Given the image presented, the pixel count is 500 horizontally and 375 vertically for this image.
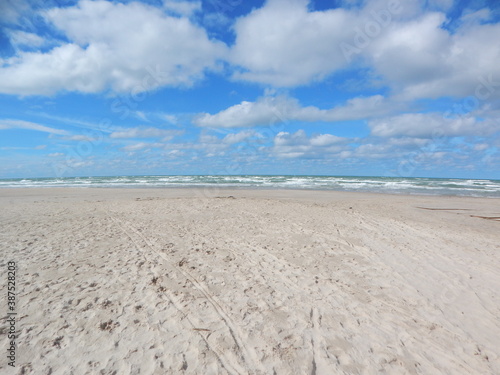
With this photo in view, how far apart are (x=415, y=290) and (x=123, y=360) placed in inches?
223

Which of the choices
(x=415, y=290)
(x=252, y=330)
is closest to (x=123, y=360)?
(x=252, y=330)

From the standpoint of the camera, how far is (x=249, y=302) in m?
5.00

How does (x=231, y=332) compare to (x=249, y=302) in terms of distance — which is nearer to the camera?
(x=231, y=332)

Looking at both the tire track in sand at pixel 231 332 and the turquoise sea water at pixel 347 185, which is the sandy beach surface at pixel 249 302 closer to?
the tire track in sand at pixel 231 332

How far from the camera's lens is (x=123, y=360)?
3516 millimetres

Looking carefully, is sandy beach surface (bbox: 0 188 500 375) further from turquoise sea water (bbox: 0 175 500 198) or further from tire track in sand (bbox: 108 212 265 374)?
turquoise sea water (bbox: 0 175 500 198)

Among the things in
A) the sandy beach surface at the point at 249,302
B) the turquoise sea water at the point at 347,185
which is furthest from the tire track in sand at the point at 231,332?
the turquoise sea water at the point at 347,185

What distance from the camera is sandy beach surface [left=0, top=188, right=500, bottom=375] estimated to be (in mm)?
3623

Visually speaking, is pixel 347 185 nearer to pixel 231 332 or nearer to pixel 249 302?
pixel 249 302

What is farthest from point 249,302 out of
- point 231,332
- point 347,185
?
point 347,185

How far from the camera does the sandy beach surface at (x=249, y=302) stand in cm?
362

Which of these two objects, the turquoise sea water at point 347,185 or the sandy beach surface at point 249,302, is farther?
the turquoise sea water at point 347,185

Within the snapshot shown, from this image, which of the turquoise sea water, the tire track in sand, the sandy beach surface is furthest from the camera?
the turquoise sea water

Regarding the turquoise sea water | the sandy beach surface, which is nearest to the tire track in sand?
the sandy beach surface
